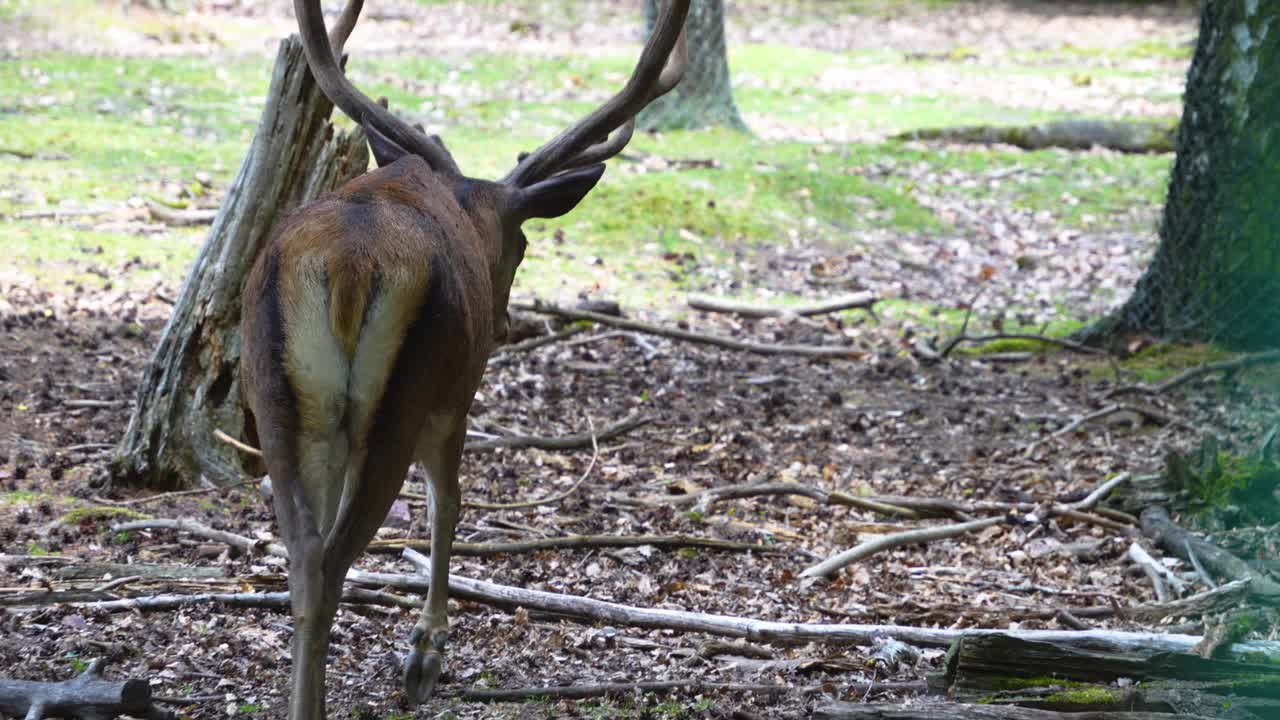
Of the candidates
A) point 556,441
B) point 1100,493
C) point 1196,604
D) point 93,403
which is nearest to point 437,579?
point 556,441

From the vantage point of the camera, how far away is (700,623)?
5.63m

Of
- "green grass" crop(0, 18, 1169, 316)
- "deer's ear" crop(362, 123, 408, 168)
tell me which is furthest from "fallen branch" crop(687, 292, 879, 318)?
"deer's ear" crop(362, 123, 408, 168)

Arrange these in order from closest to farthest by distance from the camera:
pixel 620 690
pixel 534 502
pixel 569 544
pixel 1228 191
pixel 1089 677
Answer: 1. pixel 1089 677
2. pixel 620 690
3. pixel 569 544
4. pixel 534 502
5. pixel 1228 191

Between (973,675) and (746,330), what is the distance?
6.24 metres

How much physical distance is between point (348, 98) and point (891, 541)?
3196 millimetres

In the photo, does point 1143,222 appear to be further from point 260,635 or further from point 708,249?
point 260,635

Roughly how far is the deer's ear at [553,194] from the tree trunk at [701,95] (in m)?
11.3

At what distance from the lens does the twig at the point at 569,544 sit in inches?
251

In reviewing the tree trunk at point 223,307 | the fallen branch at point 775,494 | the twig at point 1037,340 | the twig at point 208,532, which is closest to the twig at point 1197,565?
the fallen branch at point 775,494

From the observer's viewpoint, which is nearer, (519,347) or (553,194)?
(553,194)

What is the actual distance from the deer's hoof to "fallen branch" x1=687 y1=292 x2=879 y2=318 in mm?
6280

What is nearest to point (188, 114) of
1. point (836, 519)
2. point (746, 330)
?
point (746, 330)

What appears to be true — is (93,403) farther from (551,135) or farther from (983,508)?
(551,135)

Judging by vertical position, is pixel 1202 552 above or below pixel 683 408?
above
